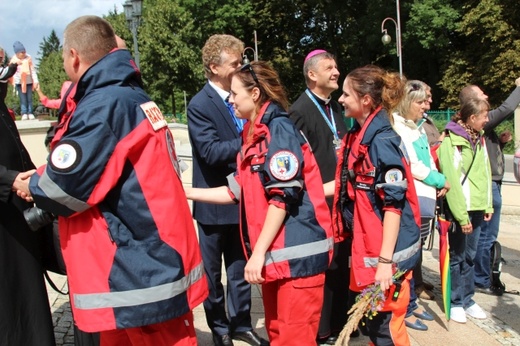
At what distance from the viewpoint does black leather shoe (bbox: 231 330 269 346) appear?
3.96 meters

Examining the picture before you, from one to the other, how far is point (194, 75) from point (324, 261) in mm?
35132

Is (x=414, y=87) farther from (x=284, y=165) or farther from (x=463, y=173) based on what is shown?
(x=284, y=165)

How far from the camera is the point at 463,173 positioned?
4.72 metres

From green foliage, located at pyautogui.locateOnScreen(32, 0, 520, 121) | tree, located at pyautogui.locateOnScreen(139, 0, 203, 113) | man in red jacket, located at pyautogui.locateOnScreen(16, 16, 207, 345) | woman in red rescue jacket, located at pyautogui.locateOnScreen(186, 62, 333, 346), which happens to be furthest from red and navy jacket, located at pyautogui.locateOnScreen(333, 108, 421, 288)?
tree, located at pyautogui.locateOnScreen(139, 0, 203, 113)

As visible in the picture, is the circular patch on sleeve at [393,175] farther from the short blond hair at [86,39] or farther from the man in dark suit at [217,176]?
the short blond hair at [86,39]

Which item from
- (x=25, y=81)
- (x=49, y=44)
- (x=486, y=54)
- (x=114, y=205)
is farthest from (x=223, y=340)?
(x=49, y=44)

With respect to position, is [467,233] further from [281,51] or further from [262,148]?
[281,51]

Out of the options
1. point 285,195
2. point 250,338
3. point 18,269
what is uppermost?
point 285,195

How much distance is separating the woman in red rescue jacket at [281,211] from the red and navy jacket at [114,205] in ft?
1.59

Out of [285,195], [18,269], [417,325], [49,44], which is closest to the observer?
[285,195]

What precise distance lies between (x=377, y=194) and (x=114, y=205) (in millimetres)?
1384

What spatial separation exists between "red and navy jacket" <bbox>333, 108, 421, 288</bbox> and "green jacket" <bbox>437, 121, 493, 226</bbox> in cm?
157

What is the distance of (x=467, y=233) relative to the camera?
4.50m

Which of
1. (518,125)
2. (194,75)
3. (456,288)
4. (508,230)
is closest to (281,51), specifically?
(194,75)
